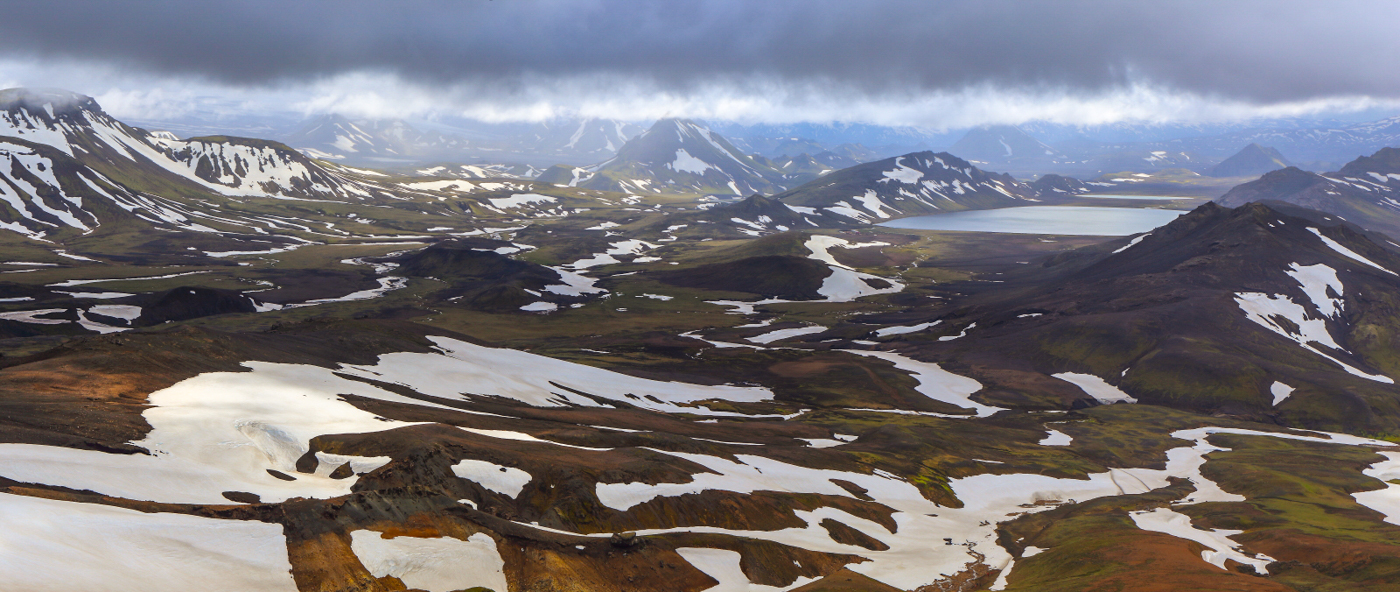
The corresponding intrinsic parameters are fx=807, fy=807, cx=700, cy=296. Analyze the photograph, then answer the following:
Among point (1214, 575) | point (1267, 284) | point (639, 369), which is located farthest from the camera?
point (1267, 284)

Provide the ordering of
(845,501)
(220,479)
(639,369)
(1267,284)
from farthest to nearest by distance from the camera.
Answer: (1267,284), (639,369), (845,501), (220,479)

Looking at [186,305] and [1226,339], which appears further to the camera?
[186,305]

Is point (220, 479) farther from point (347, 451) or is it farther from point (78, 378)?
point (78, 378)

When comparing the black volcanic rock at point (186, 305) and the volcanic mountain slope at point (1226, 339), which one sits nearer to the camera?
the volcanic mountain slope at point (1226, 339)

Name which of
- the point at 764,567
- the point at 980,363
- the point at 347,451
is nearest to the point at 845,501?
the point at 764,567

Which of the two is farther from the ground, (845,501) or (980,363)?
(845,501)

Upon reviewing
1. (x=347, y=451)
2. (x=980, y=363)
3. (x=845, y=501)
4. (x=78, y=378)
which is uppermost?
(x=78, y=378)

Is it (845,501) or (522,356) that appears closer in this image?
(845,501)

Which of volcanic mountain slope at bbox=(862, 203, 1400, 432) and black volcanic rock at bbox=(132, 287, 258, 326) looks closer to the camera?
volcanic mountain slope at bbox=(862, 203, 1400, 432)
